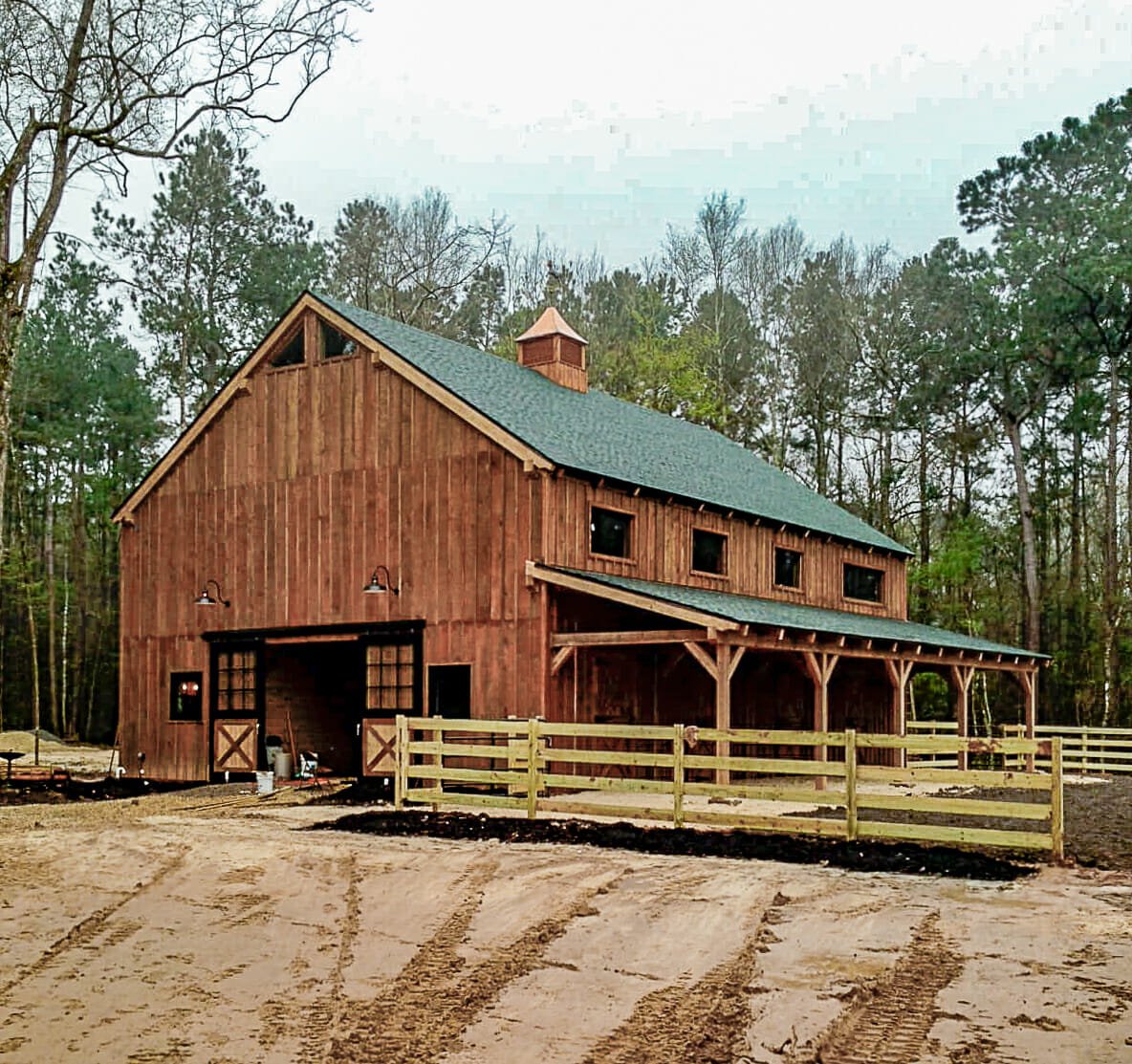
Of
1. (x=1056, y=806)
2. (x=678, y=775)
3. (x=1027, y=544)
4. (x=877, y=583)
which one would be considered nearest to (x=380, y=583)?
(x=678, y=775)

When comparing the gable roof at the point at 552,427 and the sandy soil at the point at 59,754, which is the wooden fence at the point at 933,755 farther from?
the sandy soil at the point at 59,754

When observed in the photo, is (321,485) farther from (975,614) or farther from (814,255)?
(814,255)

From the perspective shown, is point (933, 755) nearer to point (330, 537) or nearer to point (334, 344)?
point (330, 537)

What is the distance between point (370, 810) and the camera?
52.5 ft

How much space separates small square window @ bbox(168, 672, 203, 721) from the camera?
22.3m

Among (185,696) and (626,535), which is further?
(185,696)

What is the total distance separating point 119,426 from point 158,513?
1928 cm

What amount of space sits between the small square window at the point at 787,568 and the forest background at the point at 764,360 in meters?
11.2

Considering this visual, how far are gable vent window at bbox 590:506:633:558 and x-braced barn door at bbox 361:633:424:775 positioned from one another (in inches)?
118

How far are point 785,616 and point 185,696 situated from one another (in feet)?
32.4

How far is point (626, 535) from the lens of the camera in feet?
68.3

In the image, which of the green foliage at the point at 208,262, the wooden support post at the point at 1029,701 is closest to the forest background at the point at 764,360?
the green foliage at the point at 208,262

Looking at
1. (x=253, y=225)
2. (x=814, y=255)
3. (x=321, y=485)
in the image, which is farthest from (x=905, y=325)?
(x=321, y=485)

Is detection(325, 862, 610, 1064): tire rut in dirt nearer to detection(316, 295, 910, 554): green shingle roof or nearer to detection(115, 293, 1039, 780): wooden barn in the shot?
detection(115, 293, 1039, 780): wooden barn
